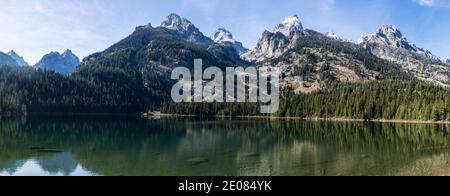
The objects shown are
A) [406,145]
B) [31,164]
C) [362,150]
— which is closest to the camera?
[31,164]

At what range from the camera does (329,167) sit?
195ft

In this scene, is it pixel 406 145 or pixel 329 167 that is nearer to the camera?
pixel 329 167

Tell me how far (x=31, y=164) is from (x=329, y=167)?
4947 cm

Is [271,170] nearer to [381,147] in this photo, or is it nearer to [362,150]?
[362,150]

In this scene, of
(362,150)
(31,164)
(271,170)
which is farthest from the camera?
(362,150)

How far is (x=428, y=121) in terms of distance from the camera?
642 ft

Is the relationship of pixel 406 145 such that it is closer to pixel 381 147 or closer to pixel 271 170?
pixel 381 147
